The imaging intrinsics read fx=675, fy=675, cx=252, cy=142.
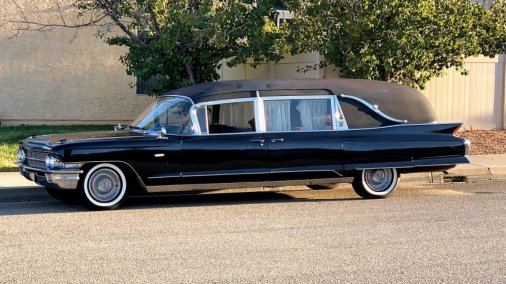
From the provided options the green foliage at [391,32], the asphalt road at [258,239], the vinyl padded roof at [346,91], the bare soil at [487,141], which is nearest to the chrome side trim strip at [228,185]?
the asphalt road at [258,239]

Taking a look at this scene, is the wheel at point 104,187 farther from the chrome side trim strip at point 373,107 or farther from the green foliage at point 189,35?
the green foliage at point 189,35

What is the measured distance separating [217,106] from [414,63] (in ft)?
18.9

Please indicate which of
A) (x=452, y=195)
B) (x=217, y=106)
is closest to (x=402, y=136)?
(x=452, y=195)

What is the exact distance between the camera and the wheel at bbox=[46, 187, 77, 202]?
373 inches

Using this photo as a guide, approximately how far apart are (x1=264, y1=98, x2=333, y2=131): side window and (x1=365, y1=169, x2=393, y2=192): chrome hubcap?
1007 mm

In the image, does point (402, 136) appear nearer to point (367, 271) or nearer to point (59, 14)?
point (367, 271)

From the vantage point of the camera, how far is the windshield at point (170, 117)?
9016 mm

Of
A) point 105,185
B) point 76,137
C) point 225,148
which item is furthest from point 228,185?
point 76,137

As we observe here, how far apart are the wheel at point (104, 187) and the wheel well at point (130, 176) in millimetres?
42

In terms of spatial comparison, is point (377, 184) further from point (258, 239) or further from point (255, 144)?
point (258, 239)

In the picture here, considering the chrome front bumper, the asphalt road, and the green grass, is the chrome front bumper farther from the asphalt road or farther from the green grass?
the green grass

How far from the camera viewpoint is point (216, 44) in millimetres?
12867

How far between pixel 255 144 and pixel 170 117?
1216 millimetres

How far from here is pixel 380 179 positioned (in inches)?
387
